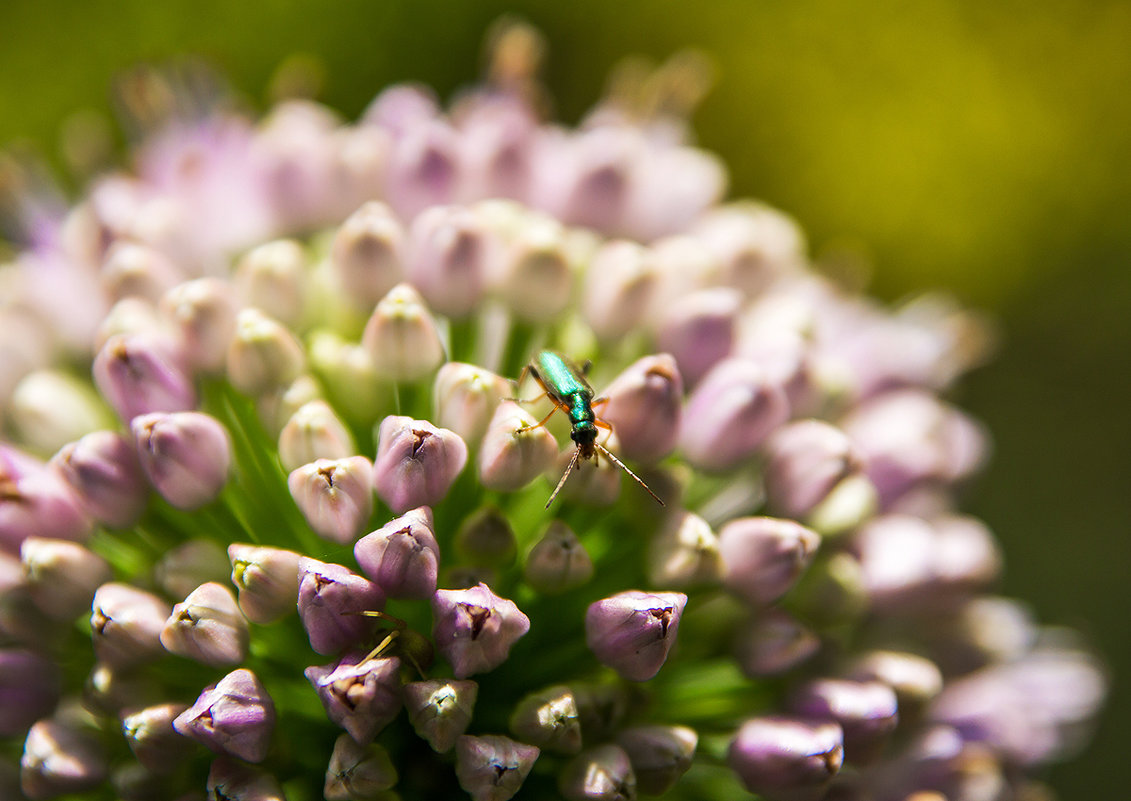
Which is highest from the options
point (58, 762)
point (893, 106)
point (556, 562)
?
point (893, 106)

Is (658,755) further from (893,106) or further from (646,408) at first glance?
(893,106)

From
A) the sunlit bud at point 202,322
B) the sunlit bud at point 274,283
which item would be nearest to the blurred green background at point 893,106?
the sunlit bud at point 274,283

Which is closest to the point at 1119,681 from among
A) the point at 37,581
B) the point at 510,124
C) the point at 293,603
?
the point at 510,124

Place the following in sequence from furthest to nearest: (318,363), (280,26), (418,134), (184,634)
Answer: (280,26)
(418,134)
(318,363)
(184,634)

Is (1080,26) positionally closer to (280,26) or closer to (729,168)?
(729,168)

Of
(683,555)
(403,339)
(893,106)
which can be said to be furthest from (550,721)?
(893,106)

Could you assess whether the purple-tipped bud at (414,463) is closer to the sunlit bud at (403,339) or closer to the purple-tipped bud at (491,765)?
the sunlit bud at (403,339)
